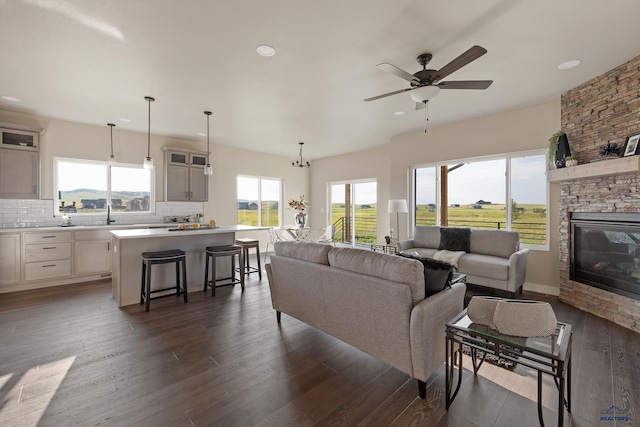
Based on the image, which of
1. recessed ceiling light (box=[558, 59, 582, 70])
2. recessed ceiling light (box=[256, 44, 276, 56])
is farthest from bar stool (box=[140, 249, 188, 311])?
recessed ceiling light (box=[558, 59, 582, 70])

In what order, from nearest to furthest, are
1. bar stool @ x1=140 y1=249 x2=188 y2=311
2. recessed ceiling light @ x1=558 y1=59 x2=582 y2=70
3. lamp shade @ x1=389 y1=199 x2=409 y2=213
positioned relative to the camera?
recessed ceiling light @ x1=558 y1=59 x2=582 y2=70
bar stool @ x1=140 y1=249 x2=188 y2=311
lamp shade @ x1=389 y1=199 x2=409 y2=213

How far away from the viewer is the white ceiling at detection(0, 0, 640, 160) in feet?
7.32

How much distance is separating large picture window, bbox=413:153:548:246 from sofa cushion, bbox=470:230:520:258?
1.45 feet

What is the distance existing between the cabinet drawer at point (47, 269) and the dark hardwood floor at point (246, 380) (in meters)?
1.34

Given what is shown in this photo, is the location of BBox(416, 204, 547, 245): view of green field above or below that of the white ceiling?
below

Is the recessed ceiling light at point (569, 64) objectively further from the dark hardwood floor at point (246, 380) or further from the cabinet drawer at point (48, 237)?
the cabinet drawer at point (48, 237)

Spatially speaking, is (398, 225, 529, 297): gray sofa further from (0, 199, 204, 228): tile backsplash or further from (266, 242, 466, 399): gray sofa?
(0, 199, 204, 228): tile backsplash

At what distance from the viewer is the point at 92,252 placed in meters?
4.83

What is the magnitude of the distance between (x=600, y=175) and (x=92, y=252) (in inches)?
301

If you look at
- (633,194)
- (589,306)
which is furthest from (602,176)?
(589,306)

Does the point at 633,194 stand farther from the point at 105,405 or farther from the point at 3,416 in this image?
the point at 3,416

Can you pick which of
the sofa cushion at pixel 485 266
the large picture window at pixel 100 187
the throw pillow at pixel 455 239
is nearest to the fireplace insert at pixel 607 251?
the sofa cushion at pixel 485 266

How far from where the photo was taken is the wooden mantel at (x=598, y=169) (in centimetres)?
289

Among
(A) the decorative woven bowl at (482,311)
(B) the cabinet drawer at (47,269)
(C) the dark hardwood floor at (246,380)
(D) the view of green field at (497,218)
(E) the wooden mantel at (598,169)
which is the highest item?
(E) the wooden mantel at (598,169)
